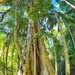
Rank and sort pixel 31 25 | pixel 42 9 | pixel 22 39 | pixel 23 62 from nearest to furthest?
pixel 42 9 → pixel 23 62 → pixel 31 25 → pixel 22 39

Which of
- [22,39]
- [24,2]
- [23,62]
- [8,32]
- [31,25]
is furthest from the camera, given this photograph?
[22,39]

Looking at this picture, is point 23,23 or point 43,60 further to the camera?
point 23,23

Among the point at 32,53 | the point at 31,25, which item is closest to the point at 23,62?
the point at 32,53

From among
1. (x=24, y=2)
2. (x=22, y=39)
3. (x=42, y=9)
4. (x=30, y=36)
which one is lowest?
(x=22, y=39)

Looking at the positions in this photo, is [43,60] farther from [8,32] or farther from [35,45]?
→ [8,32]

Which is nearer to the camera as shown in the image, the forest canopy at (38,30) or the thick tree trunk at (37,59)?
the forest canopy at (38,30)

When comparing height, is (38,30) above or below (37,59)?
above

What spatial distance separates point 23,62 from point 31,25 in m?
1.18

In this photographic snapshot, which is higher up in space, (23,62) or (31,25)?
(31,25)

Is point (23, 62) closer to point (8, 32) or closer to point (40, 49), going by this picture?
point (40, 49)

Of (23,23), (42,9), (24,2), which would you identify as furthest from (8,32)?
(42,9)

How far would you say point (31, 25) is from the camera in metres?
6.38

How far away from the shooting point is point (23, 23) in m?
7.07

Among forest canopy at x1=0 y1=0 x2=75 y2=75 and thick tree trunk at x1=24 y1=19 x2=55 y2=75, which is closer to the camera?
forest canopy at x1=0 y1=0 x2=75 y2=75
